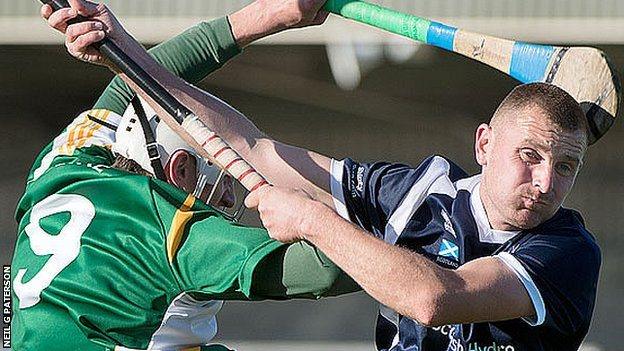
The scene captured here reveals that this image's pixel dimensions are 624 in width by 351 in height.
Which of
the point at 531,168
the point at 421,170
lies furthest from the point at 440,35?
the point at 531,168

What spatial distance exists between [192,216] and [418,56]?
7936 mm

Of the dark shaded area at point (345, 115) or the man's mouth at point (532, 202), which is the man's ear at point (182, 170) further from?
the dark shaded area at point (345, 115)

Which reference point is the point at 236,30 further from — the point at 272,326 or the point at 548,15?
the point at 272,326

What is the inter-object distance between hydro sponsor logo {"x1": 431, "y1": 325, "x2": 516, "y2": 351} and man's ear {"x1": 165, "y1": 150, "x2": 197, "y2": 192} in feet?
2.84

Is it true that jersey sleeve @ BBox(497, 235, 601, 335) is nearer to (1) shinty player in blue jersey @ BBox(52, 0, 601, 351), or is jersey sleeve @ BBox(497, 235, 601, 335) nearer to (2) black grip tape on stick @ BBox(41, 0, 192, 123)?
(1) shinty player in blue jersey @ BBox(52, 0, 601, 351)

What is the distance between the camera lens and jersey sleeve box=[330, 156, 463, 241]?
10.6ft

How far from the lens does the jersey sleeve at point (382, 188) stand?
3230 millimetres

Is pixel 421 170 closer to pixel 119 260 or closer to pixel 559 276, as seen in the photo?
pixel 559 276

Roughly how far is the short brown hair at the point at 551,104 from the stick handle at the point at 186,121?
627 mm

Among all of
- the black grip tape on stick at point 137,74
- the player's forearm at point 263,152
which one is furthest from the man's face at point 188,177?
the black grip tape on stick at point 137,74

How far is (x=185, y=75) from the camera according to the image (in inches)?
149

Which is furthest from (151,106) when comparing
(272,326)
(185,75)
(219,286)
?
(272,326)

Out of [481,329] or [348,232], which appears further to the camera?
[481,329]

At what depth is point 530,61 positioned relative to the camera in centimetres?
338
